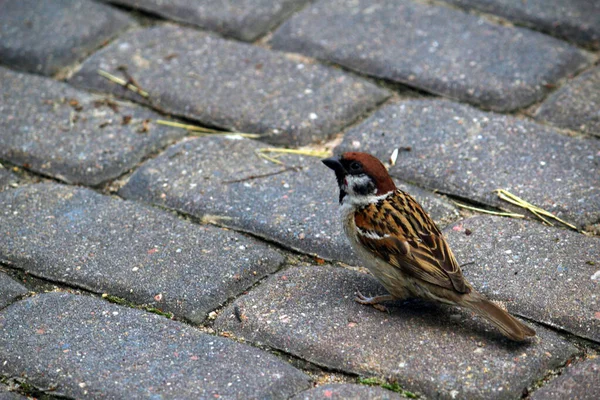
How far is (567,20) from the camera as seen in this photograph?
4918 mm

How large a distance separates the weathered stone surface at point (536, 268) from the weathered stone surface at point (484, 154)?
0.20 m

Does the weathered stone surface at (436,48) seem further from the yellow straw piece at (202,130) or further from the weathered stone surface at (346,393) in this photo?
the weathered stone surface at (346,393)

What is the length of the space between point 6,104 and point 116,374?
2.25 m

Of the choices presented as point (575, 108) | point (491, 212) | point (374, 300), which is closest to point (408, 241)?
point (374, 300)

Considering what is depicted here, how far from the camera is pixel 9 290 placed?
3.27 metres

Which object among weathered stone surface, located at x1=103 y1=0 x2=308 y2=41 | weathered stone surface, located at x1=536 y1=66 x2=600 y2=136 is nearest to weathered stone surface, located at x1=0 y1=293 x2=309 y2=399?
weathered stone surface, located at x1=536 y1=66 x2=600 y2=136

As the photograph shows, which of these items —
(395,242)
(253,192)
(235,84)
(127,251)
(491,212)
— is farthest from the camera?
(235,84)

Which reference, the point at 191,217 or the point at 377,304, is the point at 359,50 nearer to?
the point at 191,217

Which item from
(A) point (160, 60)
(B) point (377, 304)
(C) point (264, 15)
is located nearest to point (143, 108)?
(A) point (160, 60)

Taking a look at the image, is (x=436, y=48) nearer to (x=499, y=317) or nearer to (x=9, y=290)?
(x=499, y=317)

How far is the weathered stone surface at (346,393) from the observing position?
2.70m

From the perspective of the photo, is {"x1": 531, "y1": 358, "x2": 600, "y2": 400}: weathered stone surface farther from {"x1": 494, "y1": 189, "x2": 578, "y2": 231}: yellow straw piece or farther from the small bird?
{"x1": 494, "y1": 189, "x2": 578, "y2": 231}: yellow straw piece

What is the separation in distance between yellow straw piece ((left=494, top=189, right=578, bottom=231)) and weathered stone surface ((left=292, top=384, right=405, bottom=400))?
4.40 ft

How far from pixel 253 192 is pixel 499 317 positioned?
1422 millimetres
